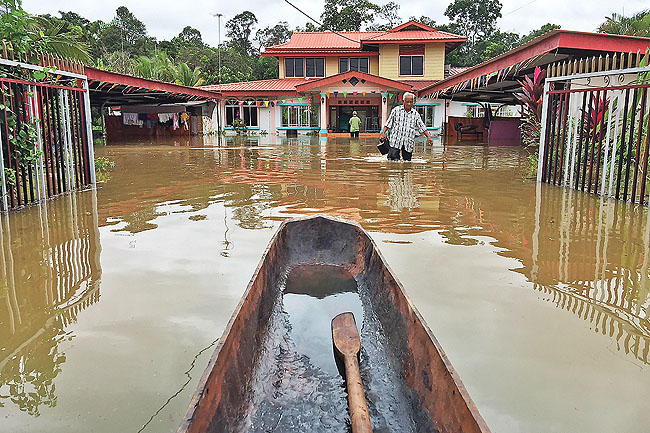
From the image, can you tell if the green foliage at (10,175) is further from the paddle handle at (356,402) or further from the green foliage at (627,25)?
the green foliage at (627,25)

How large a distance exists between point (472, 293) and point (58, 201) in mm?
5566

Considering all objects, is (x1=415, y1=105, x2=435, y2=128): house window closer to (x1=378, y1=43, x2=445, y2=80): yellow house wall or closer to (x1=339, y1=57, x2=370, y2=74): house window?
(x1=378, y1=43, x2=445, y2=80): yellow house wall

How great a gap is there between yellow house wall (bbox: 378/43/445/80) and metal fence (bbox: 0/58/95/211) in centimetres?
2431

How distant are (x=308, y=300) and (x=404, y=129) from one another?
8.62 m

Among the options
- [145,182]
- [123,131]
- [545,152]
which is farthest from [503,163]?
[123,131]

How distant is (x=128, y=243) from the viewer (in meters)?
4.83

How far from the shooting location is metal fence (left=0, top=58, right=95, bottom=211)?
5.98 m

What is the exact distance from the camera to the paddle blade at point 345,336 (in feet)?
7.95

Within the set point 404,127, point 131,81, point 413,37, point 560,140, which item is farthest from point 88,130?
point 413,37

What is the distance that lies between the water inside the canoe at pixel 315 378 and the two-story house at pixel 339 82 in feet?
80.2

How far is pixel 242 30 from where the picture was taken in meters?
61.5

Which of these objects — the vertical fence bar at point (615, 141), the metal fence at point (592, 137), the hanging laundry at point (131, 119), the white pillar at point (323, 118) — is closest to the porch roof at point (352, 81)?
the white pillar at point (323, 118)

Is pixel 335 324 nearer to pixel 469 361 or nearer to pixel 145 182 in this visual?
pixel 469 361

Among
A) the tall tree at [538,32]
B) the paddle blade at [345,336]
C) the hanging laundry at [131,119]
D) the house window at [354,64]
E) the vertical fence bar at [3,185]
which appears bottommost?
the paddle blade at [345,336]
